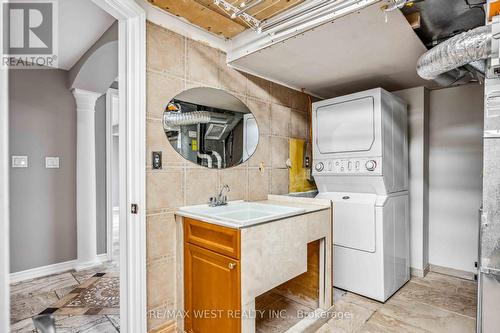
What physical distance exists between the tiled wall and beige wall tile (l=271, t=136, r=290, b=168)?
0.74ft

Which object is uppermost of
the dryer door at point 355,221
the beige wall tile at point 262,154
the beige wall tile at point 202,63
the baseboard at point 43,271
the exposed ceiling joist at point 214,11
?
the exposed ceiling joist at point 214,11

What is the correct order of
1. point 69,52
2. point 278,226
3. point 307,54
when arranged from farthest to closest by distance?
point 69,52, point 307,54, point 278,226

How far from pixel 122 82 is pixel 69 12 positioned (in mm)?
912

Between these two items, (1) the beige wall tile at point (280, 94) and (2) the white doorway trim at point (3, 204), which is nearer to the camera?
(2) the white doorway trim at point (3, 204)

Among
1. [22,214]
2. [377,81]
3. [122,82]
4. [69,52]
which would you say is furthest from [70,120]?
[377,81]

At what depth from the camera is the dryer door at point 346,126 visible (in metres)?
2.48

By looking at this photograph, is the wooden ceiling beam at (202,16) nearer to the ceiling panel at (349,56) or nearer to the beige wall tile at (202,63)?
the beige wall tile at (202,63)

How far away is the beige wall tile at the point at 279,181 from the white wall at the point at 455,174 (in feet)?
5.74

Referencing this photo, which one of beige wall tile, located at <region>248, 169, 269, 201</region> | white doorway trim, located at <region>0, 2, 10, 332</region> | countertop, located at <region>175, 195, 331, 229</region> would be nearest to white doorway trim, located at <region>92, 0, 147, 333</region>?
countertop, located at <region>175, 195, 331, 229</region>

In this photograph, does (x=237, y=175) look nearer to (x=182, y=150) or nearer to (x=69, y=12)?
(x=182, y=150)

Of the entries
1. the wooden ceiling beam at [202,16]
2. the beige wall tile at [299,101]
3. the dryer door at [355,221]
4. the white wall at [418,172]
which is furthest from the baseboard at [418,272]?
the wooden ceiling beam at [202,16]

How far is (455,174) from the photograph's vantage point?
2924mm

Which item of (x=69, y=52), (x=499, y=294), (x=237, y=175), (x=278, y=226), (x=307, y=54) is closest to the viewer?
(x=499, y=294)

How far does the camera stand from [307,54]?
2.18m
